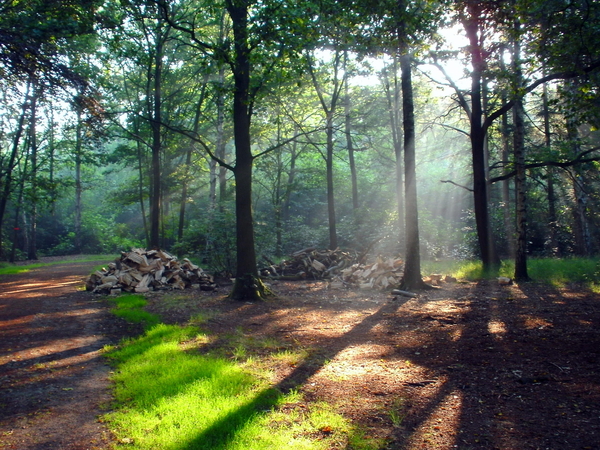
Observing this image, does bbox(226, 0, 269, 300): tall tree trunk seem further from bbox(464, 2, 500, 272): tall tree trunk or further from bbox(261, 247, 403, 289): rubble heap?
bbox(464, 2, 500, 272): tall tree trunk

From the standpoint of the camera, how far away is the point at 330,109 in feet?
70.6

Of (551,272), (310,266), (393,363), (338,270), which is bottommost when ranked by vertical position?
(393,363)

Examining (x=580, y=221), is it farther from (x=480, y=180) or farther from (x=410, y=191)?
(x=410, y=191)

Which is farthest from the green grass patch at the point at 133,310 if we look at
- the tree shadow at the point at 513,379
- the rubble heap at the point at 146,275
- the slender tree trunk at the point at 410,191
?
the slender tree trunk at the point at 410,191

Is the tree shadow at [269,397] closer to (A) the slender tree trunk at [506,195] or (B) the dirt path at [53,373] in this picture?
(B) the dirt path at [53,373]

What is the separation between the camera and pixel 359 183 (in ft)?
115

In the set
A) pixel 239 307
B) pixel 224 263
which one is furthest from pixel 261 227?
pixel 239 307

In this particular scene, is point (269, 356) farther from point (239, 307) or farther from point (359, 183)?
point (359, 183)

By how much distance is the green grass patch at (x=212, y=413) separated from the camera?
348cm

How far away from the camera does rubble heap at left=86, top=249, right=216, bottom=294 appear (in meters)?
13.1

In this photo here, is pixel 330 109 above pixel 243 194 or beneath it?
above

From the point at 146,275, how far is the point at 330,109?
12484mm

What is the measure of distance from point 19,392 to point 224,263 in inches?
434

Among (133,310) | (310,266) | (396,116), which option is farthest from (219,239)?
(396,116)
